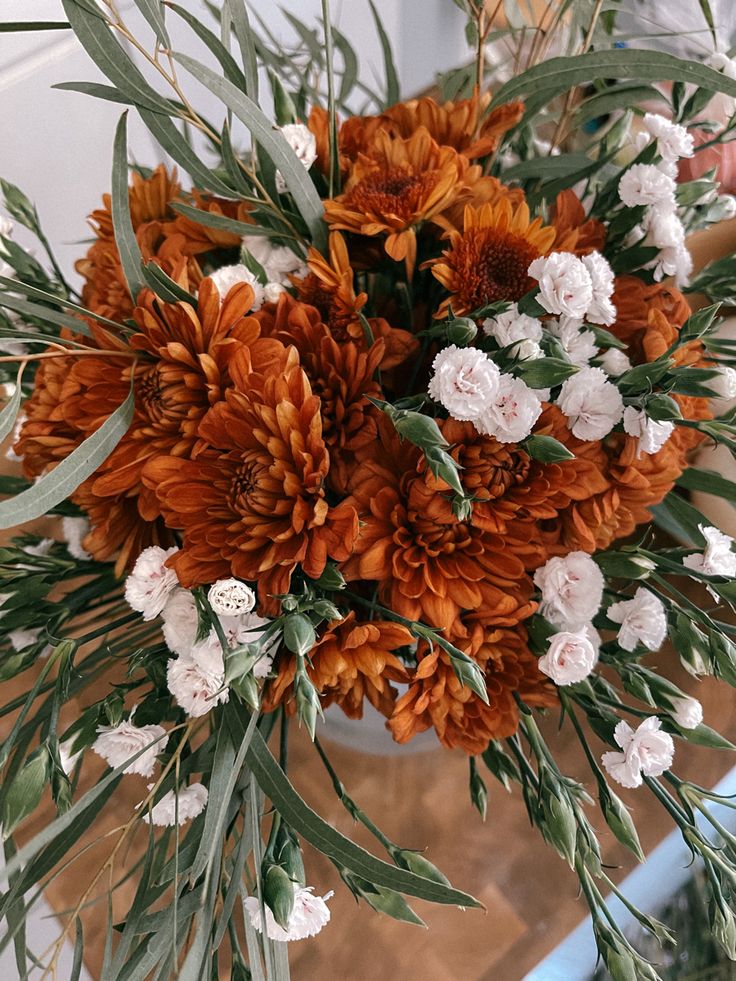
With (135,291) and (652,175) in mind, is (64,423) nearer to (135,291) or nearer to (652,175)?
(135,291)

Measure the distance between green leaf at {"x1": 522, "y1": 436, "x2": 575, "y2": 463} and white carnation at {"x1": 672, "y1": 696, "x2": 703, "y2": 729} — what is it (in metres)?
0.12

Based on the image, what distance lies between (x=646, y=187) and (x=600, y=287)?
7 centimetres

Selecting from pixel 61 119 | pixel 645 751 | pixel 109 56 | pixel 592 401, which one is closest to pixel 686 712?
pixel 645 751

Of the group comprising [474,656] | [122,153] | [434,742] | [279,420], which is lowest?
[434,742]

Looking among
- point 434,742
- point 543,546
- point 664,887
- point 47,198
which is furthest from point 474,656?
point 47,198

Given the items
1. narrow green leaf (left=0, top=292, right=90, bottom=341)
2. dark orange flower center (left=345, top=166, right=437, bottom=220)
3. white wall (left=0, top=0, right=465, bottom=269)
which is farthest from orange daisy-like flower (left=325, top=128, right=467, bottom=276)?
white wall (left=0, top=0, right=465, bottom=269)

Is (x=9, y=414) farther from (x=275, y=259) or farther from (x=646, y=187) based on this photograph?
(x=646, y=187)

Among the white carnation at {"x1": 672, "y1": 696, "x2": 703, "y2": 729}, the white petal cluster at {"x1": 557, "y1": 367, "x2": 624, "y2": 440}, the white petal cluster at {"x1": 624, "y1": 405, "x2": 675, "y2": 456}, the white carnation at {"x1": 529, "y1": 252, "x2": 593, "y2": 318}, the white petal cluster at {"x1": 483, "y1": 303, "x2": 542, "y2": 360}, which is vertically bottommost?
the white carnation at {"x1": 672, "y1": 696, "x2": 703, "y2": 729}

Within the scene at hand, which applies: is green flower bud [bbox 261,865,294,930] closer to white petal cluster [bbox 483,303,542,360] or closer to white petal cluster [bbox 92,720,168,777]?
white petal cluster [bbox 92,720,168,777]

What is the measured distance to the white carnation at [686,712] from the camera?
0.31m

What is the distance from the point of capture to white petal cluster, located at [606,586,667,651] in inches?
11.9

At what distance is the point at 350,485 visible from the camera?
31cm

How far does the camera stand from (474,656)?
0.31 metres

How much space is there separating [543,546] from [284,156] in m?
0.19
